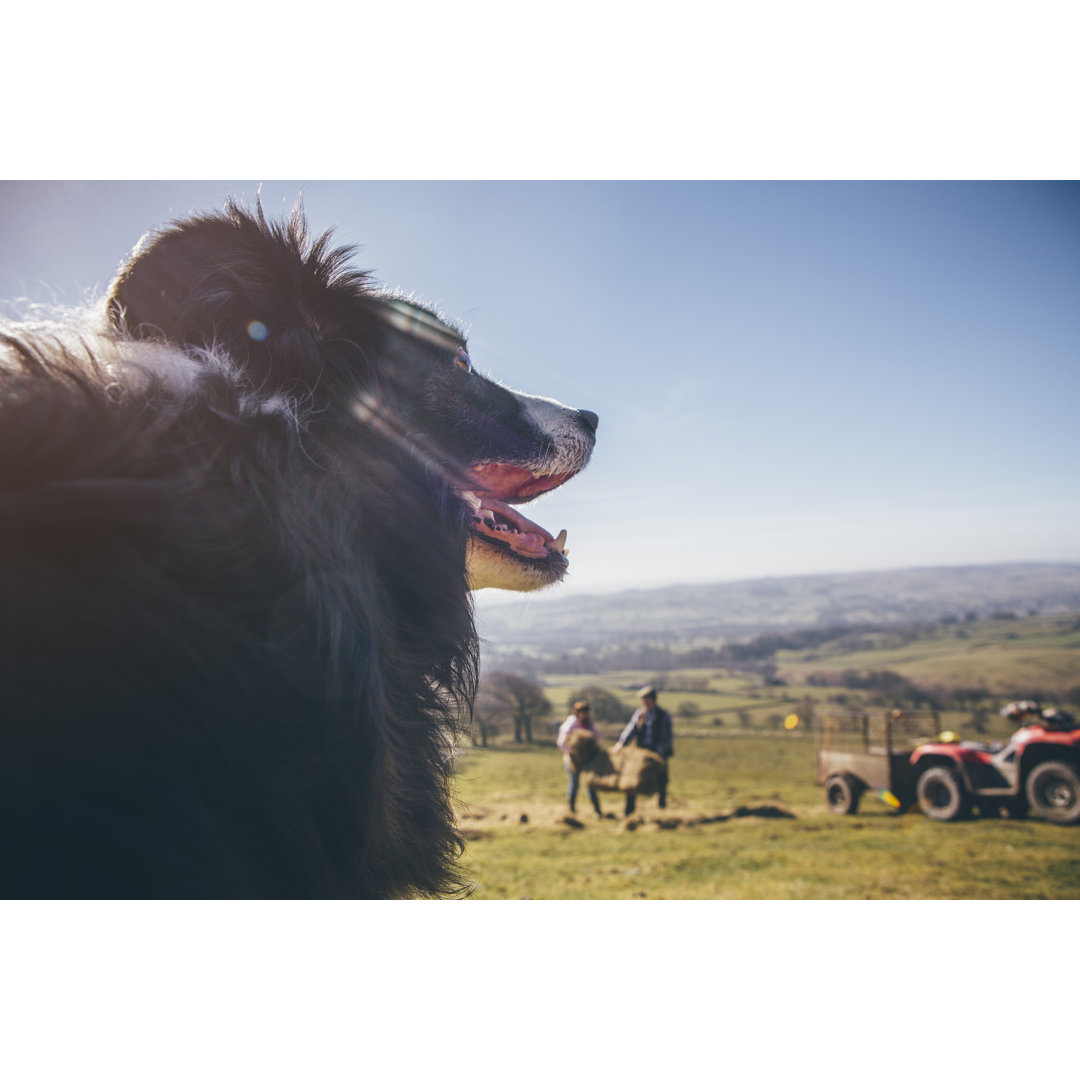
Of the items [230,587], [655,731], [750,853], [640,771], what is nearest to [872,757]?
[655,731]

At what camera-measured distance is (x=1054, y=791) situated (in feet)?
24.5

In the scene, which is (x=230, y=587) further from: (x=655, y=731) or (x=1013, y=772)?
(x=1013, y=772)

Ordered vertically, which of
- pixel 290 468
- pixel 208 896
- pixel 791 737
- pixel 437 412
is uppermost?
→ pixel 437 412

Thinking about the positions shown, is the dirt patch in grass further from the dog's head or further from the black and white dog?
the black and white dog

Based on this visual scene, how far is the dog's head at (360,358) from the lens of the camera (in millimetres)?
1327

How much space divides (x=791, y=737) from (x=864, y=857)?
12997 millimetres

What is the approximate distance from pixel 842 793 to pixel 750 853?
401cm

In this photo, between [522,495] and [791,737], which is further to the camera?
[791,737]

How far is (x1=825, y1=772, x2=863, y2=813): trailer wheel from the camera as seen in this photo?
9391 mm

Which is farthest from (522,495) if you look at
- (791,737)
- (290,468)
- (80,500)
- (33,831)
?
(791,737)

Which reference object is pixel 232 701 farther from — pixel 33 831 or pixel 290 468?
pixel 290 468

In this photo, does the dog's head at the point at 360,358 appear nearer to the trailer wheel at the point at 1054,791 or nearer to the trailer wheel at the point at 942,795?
the trailer wheel at the point at 1054,791

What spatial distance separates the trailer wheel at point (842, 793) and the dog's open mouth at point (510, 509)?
9641 millimetres

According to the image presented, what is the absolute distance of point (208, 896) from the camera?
1.08 m
